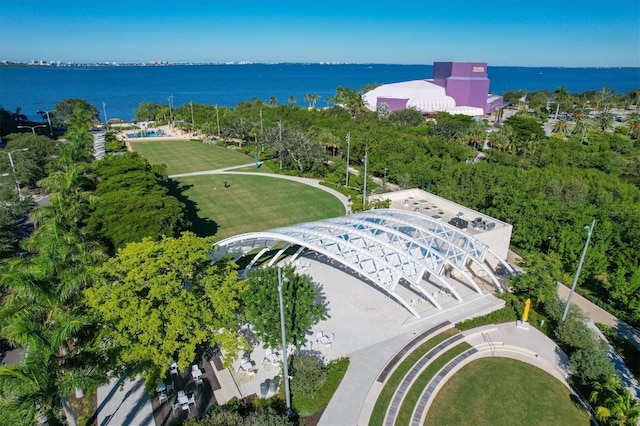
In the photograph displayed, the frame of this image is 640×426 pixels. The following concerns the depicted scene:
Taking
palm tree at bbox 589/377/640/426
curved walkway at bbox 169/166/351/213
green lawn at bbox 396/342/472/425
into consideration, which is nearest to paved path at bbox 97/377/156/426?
green lawn at bbox 396/342/472/425

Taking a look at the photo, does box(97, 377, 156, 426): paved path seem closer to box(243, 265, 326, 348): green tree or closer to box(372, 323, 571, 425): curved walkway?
box(243, 265, 326, 348): green tree

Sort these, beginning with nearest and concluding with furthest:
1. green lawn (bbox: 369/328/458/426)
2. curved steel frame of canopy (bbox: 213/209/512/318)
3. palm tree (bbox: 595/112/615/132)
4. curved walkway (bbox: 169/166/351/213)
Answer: green lawn (bbox: 369/328/458/426), curved steel frame of canopy (bbox: 213/209/512/318), curved walkway (bbox: 169/166/351/213), palm tree (bbox: 595/112/615/132)

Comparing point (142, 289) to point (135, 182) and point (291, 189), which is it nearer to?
point (135, 182)

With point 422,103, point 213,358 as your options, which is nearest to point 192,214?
point 213,358

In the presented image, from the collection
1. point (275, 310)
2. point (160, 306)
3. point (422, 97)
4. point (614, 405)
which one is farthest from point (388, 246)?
point (422, 97)

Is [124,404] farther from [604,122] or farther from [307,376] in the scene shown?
[604,122]

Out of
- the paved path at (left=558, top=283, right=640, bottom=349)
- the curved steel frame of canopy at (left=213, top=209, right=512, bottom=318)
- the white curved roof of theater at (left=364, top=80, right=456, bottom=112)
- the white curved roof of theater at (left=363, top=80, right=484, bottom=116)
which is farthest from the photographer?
the white curved roof of theater at (left=363, top=80, right=484, bottom=116)
